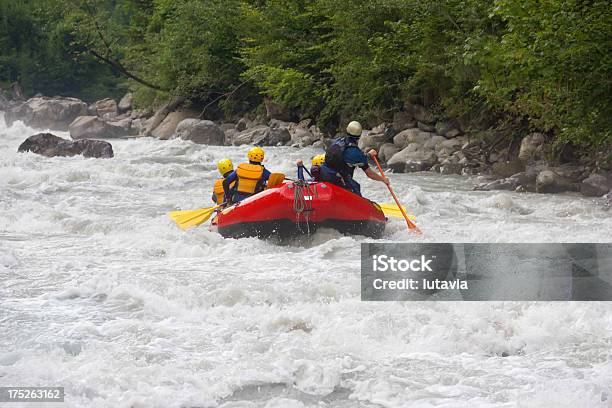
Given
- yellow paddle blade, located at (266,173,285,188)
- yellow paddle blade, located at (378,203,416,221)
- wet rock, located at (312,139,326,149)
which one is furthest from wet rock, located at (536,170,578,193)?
wet rock, located at (312,139,326,149)

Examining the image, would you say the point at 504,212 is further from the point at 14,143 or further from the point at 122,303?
the point at 14,143

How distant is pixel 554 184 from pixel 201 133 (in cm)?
1112

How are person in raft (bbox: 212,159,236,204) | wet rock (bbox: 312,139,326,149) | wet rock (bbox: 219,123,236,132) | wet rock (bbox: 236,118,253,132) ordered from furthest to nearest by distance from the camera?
wet rock (bbox: 219,123,236,132) → wet rock (bbox: 236,118,253,132) → wet rock (bbox: 312,139,326,149) → person in raft (bbox: 212,159,236,204)

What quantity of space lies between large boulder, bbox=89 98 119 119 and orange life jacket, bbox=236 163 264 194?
81.3 feet

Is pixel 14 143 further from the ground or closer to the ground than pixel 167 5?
closer to the ground

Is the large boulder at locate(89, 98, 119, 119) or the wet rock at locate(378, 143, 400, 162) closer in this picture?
the wet rock at locate(378, 143, 400, 162)

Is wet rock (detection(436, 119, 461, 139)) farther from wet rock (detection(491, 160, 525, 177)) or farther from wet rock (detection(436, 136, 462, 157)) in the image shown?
wet rock (detection(491, 160, 525, 177))

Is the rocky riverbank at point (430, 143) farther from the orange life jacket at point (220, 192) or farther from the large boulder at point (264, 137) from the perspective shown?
the orange life jacket at point (220, 192)

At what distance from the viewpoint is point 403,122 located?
16312 millimetres

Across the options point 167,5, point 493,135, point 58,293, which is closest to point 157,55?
point 167,5

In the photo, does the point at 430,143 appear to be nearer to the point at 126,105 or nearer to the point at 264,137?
the point at 264,137

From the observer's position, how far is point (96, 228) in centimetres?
892

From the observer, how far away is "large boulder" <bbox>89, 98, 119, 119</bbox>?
33.1m

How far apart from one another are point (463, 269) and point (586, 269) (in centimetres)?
100
